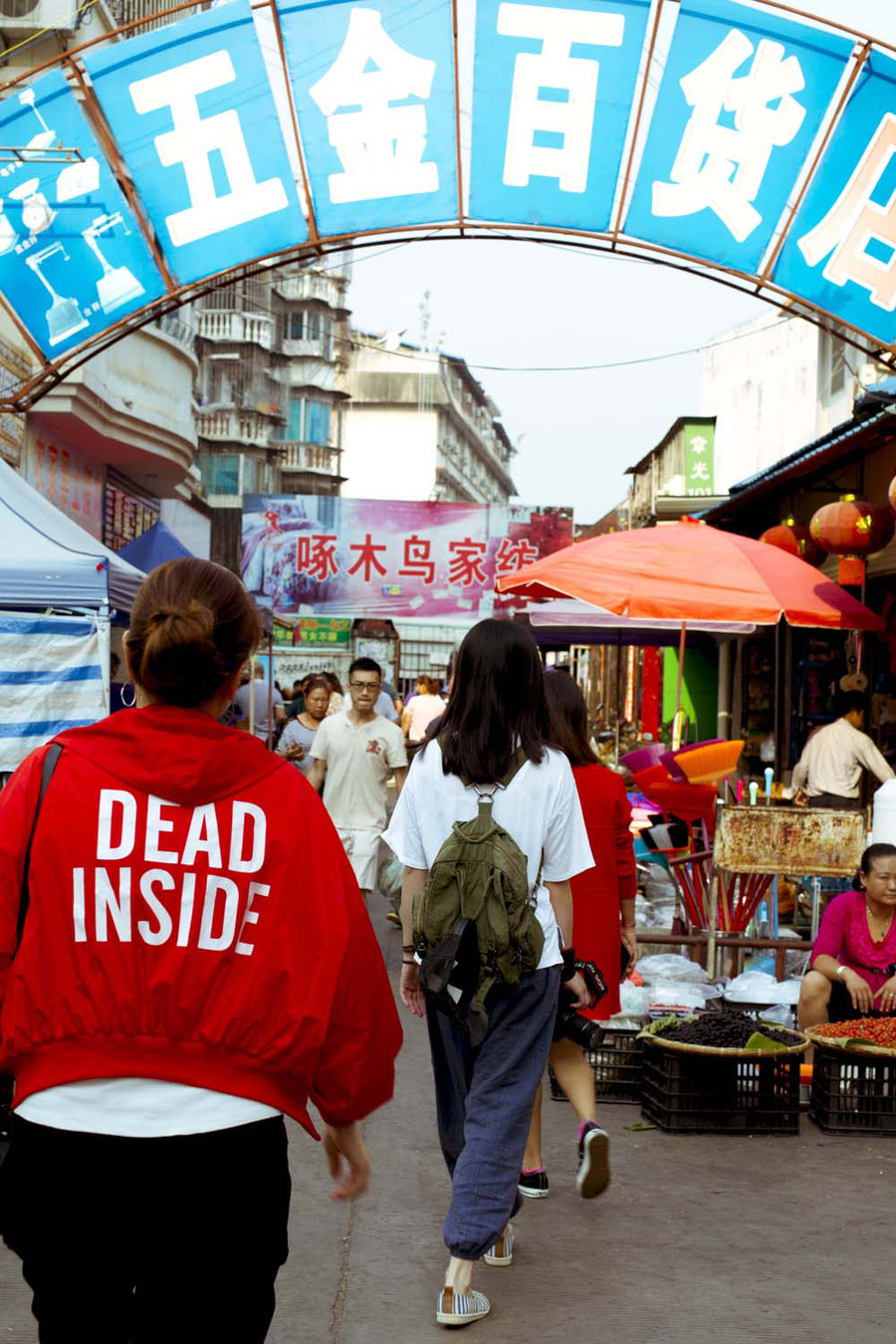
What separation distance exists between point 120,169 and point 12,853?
8209 mm

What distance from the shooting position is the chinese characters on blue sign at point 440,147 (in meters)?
9.26

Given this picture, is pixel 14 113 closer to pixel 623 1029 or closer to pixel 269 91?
pixel 269 91

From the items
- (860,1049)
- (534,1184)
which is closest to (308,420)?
(860,1049)

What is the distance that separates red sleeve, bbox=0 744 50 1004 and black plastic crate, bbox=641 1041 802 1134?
13.1 ft

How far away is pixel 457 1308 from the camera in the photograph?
156 inches

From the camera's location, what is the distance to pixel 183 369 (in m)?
18.3

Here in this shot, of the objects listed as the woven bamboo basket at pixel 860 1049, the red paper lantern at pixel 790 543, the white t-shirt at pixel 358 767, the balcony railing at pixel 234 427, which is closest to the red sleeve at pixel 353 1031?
the woven bamboo basket at pixel 860 1049

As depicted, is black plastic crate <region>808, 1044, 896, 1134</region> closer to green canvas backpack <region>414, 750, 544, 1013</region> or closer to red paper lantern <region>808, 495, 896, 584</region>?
green canvas backpack <region>414, 750, 544, 1013</region>

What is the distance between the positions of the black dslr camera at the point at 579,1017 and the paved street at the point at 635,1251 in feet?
2.11

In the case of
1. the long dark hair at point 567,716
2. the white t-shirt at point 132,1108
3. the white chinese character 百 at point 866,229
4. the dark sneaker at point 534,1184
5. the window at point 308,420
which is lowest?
the dark sneaker at point 534,1184

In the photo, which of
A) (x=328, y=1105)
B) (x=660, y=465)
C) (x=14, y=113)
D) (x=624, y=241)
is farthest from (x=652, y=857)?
(x=660, y=465)

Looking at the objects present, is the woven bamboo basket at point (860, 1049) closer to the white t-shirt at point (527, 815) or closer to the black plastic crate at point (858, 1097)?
the black plastic crate at point (858, 1097)

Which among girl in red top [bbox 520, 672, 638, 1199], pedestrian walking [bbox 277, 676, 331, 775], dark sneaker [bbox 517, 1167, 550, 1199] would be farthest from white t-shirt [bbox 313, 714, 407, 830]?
dark sneaker [bbox 517, 1167, 550, 1199]

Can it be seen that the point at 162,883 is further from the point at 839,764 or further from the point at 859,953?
the point at 839,764
